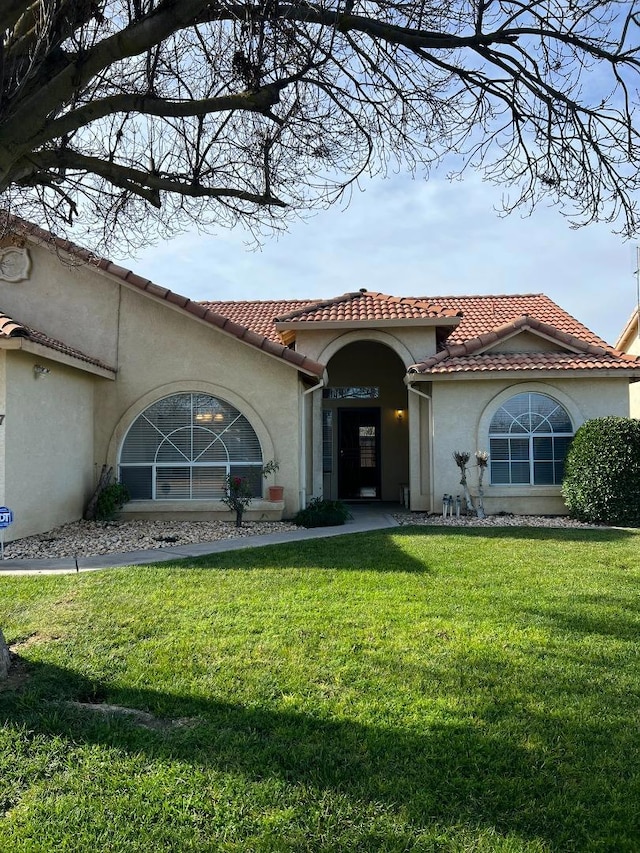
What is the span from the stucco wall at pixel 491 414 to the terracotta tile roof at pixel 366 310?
6.52ft

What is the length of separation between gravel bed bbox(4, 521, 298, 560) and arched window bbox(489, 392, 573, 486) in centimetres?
531

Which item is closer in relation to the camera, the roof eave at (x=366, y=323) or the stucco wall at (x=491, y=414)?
the stucco wall at (x=491, y=414)

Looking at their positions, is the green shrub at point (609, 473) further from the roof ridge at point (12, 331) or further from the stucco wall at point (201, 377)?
the roof ridge at point (12, 331)

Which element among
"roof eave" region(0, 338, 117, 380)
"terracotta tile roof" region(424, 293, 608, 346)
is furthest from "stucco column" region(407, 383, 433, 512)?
"roof eave" region(0, 338, 117, 380)

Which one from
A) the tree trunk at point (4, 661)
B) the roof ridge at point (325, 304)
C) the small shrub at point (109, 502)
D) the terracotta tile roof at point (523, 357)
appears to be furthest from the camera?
the roof ridge at point (325, 304)

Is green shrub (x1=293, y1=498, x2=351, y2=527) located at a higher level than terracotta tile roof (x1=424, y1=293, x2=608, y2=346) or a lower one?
lower

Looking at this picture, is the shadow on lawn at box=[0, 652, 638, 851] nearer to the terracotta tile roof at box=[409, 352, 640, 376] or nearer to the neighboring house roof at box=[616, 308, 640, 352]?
the terracotta tile roof at box=[409, 352, 640, 376]

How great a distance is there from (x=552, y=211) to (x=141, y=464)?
1002 cm

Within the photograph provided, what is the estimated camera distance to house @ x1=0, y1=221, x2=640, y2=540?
37.7ft

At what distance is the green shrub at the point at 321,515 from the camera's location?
1275 centimetres

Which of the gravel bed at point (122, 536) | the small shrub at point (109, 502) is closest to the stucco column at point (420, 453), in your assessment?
the gravel bed at point (122, 536)

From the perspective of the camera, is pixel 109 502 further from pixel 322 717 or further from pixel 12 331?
pixel 322 717

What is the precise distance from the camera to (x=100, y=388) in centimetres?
1350

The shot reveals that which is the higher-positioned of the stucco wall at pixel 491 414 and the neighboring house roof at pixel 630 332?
the neighboring house roof at pixel 630 332
